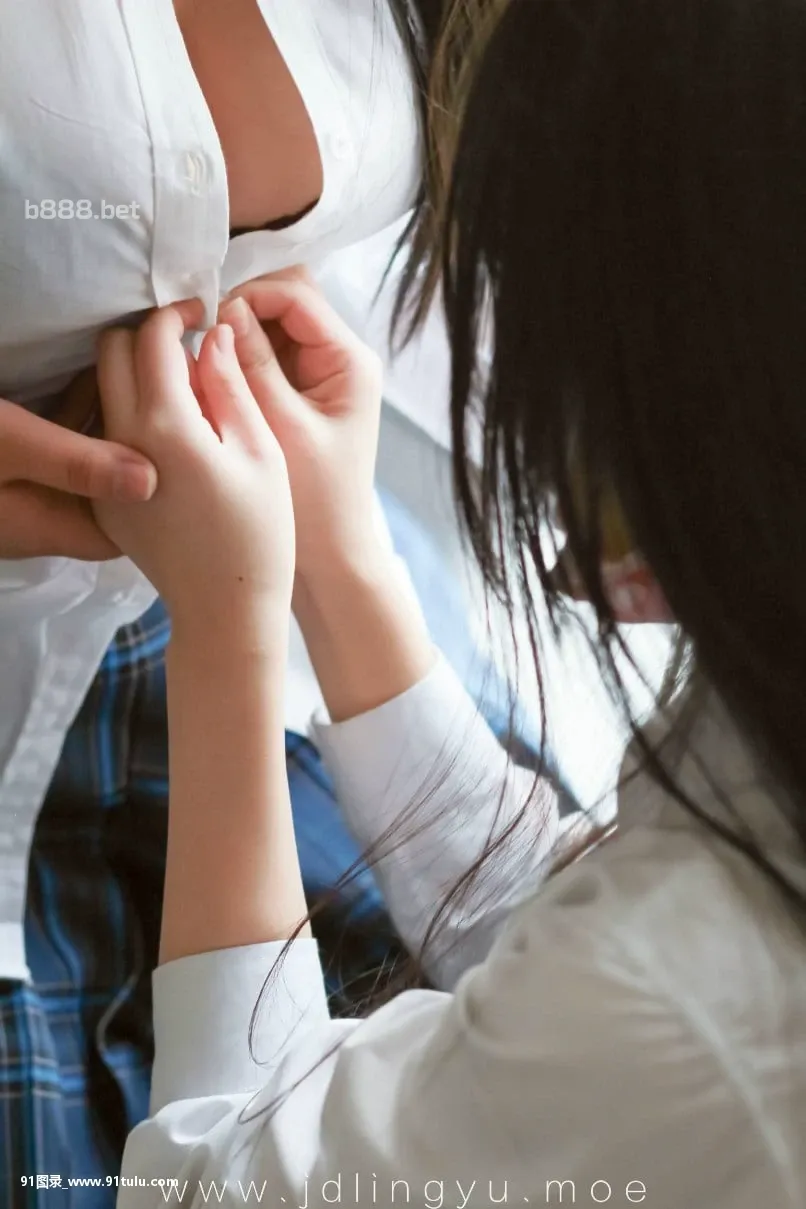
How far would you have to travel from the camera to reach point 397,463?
87cm

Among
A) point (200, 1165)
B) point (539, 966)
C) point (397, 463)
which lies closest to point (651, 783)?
point (539, 966)

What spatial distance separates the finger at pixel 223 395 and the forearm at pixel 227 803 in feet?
0.32

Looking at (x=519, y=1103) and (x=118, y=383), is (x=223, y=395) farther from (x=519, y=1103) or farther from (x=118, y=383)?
(x=519, y=1103)

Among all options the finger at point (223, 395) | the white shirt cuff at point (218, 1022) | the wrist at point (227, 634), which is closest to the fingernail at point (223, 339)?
the finger at point (223, 395)

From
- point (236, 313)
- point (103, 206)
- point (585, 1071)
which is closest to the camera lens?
point (585, 1071)

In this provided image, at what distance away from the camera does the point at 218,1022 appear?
466 millimetres

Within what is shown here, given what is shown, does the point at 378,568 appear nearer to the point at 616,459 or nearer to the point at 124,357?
the point at 124,357

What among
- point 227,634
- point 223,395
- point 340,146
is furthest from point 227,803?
point 340,146

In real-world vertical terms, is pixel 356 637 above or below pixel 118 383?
below

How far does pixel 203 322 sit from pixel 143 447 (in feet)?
0.26

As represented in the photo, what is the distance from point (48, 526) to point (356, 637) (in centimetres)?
18

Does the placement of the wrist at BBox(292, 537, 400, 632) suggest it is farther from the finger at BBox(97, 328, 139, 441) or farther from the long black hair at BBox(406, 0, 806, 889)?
the long black hair at BBox(406, 0, 806, 889)

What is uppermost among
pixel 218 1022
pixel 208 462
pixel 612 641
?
pixel 208 462

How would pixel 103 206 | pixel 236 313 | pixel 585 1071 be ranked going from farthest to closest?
1. pixel 236 313
2. pixel 103 206
3. pixel 585 1071
